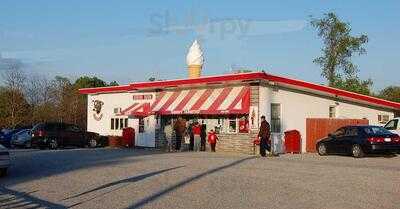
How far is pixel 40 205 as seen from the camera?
12.6 metres

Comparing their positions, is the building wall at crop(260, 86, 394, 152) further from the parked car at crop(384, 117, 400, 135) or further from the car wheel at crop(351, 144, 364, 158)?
the car wheel at crop(351, 144, 364, 158)

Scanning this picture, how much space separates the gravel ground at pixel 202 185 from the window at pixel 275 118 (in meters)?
8.02

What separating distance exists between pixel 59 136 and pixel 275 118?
1422cm

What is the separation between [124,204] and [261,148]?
1441cm

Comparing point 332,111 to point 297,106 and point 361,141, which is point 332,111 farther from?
point 361,141

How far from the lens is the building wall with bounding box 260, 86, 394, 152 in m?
29.4

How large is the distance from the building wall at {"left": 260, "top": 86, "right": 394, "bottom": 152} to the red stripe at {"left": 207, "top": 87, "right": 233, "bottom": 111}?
220 centimetres

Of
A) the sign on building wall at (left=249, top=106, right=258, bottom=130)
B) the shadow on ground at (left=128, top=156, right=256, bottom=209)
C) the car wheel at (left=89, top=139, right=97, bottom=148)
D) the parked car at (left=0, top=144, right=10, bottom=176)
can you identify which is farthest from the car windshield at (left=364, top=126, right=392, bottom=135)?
the car wheel at (left=89, top=139, right=97, bottom=148)

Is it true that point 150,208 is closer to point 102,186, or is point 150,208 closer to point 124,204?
point 124,204

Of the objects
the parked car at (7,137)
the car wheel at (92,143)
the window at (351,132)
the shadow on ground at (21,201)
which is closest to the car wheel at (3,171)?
the shadow on ground at (21,201)

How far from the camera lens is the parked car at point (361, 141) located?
25719 millimetres

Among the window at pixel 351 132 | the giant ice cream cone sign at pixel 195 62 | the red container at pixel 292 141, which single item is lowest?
the red container at pixel 292 141

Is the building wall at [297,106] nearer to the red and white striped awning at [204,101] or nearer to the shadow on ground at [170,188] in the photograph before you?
the red and white striped awning at [204,101]

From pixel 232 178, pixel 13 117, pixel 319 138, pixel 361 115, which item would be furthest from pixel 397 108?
pixel 13 117
